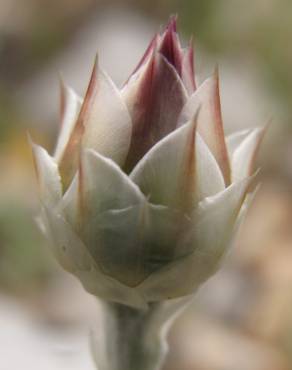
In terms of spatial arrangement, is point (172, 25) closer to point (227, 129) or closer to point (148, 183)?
point (148, 183)

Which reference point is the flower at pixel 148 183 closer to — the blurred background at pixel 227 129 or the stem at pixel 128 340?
the stem at pixel 128 340

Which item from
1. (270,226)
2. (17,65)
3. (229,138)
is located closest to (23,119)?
(17,65)

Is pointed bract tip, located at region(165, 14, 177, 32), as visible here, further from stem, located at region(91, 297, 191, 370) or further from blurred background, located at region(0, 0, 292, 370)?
blurred background, located at region(0, 0, 292, 370)

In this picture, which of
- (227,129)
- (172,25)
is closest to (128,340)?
(172,25)

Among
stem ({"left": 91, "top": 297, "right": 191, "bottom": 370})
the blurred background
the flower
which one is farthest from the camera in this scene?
the blurred background

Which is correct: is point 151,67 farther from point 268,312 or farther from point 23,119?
point 23,119

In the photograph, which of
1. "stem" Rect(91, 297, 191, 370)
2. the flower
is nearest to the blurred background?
"stem" Rect(91, 297, 191, 370)

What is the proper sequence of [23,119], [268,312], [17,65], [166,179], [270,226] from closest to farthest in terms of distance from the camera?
[166,179] → [268,312] → [270,226] → [23,119] → [17,65]
